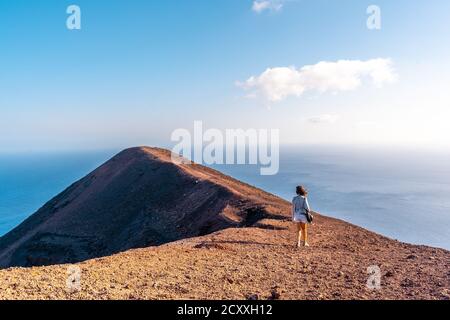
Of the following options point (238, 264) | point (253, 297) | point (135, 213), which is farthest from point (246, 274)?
point (135, 213)

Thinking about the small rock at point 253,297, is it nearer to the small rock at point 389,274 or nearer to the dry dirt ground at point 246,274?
the dry dirt ground at point 246,274

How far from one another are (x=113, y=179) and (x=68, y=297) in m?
40.3

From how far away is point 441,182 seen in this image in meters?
197

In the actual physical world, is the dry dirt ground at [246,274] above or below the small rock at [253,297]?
below

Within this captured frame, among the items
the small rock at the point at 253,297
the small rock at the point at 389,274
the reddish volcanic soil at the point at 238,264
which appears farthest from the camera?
the small rock at the point at 389,274

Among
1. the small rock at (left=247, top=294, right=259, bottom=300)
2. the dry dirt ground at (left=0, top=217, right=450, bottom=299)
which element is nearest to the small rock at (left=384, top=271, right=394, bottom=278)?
the dry dirt ground at (left=0, top=217, right=450, bottom=299)

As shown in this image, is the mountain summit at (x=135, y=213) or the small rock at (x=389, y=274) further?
the mountain summit at (x=135, y=213)

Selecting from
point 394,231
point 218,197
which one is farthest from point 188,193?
point 394,231

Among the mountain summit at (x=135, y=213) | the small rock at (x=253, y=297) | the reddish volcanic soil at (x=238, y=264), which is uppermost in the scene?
the small rock at (x=253, y=297)

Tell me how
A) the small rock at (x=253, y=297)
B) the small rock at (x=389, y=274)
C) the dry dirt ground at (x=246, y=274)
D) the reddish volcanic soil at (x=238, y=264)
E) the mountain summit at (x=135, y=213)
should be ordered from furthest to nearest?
the mountain summit at (x=135, y=213) < the small rock at (x=389, y=274) < the reddish volcanic soil at (x=238, y=264) < the dry dirt ground at (x=246, y=274) < the small rock at (x=253, y=297)

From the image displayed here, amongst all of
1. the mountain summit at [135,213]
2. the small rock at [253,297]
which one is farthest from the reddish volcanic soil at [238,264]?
the mountain summit at [135,213]

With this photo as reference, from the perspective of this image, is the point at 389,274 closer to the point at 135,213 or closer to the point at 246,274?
the point at 246,274
